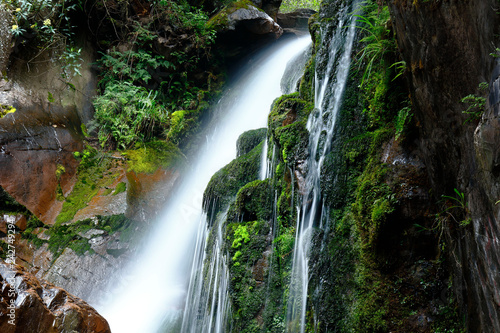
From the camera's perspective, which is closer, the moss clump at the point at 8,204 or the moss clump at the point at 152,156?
the moss clump at the point at 8,204

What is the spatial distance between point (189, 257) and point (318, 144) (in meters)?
4.71

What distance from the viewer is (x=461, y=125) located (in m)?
2.38

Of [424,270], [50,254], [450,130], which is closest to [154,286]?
[50,254]

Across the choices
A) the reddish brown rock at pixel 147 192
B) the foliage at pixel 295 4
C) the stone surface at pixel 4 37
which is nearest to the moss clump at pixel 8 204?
the reddish brown rock at pixel 147 192

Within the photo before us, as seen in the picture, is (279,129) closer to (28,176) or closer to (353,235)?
(353,235)

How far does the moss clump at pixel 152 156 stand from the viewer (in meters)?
8.68

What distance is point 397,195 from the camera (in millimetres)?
3111

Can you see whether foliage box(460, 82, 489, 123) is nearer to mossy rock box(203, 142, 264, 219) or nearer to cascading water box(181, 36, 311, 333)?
cascading water box(181, 36, 311, 333)

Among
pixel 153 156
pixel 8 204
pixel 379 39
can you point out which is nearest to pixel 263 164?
pixel 379 39

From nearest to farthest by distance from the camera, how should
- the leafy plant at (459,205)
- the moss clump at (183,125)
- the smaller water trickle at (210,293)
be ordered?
the leafy plant at (459,205) < the smaller water trickle at (210,293) < the moss clump at (183,125)

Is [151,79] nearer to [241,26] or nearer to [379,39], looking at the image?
[241,26]

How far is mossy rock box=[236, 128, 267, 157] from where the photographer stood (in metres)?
7.54

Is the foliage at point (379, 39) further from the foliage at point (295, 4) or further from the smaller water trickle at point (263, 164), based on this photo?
the foliage at point (295, 4)

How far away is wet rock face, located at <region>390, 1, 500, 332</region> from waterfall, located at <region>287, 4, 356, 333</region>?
127 centimetres
